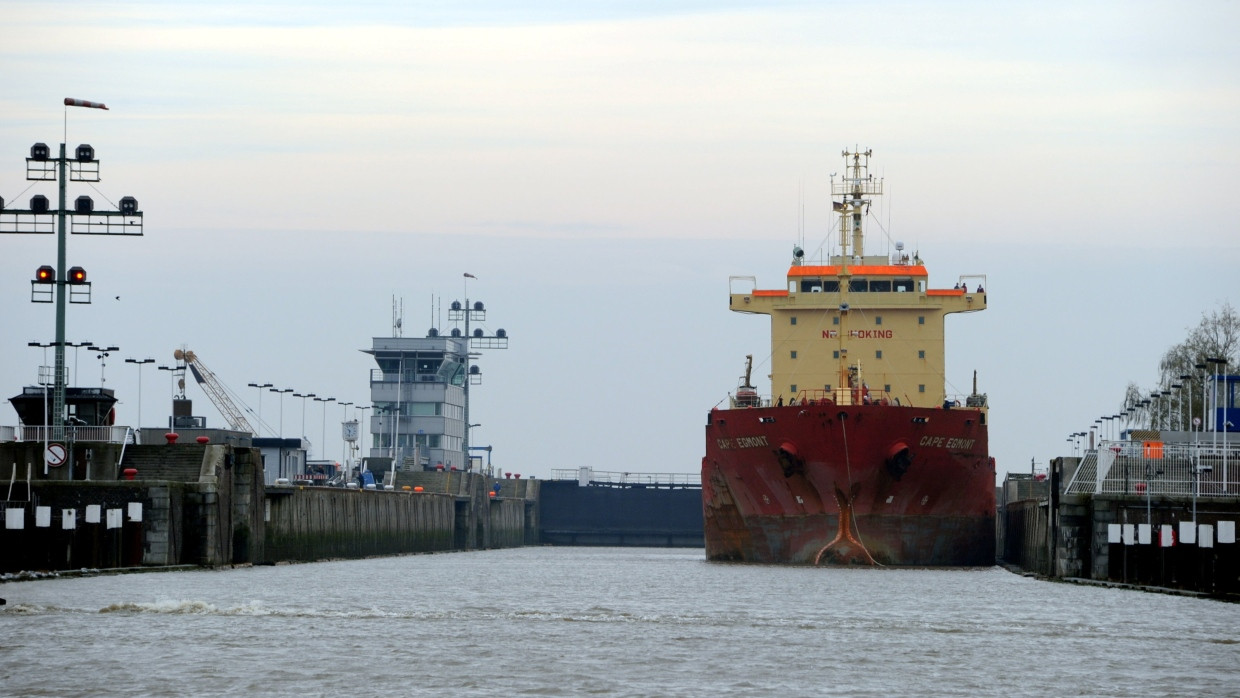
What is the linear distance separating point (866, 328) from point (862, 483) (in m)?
12.2

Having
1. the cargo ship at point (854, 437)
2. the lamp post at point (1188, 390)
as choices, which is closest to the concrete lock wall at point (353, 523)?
the cargo ship at point (854, 437)

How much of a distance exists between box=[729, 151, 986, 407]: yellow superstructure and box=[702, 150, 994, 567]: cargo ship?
0.12 ft

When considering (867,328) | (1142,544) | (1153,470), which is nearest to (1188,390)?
(867,328)

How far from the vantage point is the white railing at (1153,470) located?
171 feet

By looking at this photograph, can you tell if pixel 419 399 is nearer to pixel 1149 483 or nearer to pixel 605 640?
pixel 1149 483

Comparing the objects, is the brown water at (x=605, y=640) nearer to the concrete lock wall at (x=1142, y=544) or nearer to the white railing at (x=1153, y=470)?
the concrete lock wall at (x=1142, y=544)

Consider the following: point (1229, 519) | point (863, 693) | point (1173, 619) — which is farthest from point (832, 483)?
point (863, 693)

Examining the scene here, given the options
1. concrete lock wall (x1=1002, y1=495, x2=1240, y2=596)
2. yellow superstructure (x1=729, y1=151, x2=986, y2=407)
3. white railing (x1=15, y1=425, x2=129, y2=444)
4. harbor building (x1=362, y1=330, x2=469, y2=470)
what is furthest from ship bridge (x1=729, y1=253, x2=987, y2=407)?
harbor building (x1=362, y1=330, x2=469, y2=470)

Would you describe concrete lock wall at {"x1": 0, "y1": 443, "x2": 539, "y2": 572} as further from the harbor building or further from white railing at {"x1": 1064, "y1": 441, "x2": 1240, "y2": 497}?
the harbor building

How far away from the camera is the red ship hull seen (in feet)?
201

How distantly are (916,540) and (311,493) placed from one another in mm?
22869

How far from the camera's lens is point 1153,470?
A: 53594 mm

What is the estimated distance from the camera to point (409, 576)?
2421 inches

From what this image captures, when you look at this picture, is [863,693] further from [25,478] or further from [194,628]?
[25,478]
